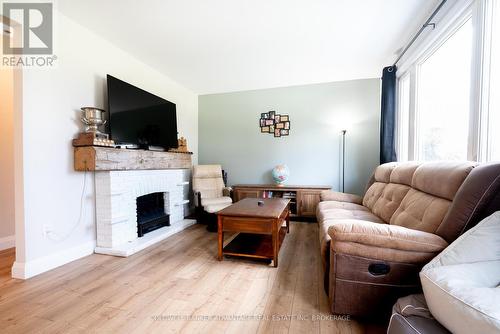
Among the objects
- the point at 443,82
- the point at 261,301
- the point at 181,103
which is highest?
the point at 181,103

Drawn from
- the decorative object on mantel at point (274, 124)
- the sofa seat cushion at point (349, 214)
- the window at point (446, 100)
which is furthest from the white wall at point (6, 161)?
the window at point (446, 100)

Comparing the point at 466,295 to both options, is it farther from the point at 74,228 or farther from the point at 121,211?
the point at 74,228

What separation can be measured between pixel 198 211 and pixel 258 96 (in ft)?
8.06

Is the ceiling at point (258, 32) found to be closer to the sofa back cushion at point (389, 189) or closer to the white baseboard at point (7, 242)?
the sofa back cushion at point (389, 189)

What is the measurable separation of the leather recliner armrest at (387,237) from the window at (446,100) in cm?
110

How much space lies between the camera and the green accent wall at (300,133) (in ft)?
12.7

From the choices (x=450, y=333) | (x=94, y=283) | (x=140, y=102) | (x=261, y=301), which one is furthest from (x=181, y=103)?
(x=450, y=333)

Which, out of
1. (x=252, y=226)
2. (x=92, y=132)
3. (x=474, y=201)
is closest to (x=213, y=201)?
(x=252, y=226)

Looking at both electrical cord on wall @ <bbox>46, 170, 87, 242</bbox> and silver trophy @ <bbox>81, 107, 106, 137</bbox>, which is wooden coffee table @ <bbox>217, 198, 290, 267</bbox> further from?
silver trophy @ <bbox>81, 107, 106, 137</bbox>

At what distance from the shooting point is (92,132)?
2.25 metres

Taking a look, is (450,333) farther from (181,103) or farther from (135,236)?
(181,103)

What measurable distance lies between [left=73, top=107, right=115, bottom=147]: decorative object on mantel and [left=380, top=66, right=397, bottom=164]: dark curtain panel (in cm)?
361

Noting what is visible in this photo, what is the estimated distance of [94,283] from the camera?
1.84 meters

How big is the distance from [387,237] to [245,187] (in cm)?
287
